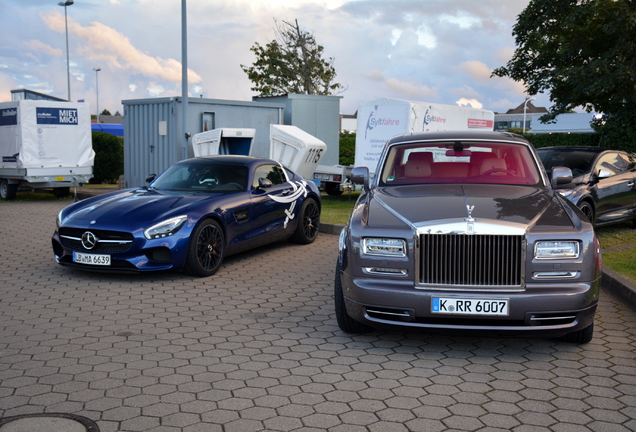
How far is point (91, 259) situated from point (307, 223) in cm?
393

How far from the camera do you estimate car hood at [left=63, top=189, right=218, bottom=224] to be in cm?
770

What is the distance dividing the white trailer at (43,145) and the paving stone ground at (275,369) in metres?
12.1

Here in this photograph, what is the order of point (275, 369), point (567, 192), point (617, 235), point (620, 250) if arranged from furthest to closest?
point (617, 235) < point (567, 192) < point (620, 250) < point (275, 369)

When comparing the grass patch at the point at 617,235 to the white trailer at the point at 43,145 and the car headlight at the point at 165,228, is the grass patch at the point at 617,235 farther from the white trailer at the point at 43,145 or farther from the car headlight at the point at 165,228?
the white trailer at the point at 43,145

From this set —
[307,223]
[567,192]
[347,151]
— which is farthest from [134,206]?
[347,151]

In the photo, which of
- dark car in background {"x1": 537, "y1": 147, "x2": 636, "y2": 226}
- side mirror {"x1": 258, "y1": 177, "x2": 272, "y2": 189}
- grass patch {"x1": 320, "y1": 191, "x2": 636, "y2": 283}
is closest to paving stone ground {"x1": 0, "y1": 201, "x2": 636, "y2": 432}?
grass patch {"x1": 320, "y1": 191, "x2": 636, "y2": 283}

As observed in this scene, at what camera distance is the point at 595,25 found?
54.7 feet

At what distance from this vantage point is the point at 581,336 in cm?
524

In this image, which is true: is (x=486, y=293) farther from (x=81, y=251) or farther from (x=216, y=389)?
(x=81, y=251)

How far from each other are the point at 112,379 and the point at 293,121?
16.4 meters

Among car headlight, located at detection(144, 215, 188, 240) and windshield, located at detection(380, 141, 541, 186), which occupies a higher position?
windshield, located at detection(380, 141, 541, 186)

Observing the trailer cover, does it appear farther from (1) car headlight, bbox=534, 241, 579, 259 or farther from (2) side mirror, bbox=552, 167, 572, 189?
(1) car headlight, bbox=534, 241, 579, 259

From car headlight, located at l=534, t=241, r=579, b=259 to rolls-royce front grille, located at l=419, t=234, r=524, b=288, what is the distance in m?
0.15

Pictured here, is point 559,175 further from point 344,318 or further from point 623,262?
point 623,262
